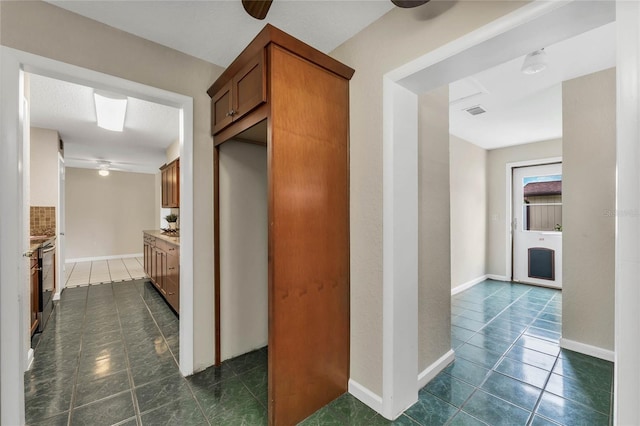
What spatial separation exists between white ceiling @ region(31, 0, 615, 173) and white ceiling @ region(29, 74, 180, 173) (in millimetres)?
12

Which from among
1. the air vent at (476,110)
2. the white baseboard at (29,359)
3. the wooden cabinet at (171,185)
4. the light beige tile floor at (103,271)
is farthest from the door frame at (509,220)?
the light beige tile floor at (103,271)

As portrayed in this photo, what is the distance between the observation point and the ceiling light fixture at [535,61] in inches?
78.7

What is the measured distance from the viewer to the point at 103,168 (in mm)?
6730

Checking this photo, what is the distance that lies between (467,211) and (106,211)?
897cm

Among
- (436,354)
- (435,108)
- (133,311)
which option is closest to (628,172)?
(435,108)

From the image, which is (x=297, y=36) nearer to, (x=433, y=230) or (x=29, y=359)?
(x=433, y=230)

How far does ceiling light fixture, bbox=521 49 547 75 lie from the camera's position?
200 cm

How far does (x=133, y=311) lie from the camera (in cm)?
332

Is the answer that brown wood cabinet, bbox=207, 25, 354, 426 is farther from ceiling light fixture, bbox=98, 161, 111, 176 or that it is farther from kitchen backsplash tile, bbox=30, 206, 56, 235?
ceiling light fixture, bbox=98, 161, 111, 176

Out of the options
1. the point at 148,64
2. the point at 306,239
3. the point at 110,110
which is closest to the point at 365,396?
the point at 306,239

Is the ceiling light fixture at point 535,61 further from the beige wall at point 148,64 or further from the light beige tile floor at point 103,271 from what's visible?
the light beige tile floor at point 103,271

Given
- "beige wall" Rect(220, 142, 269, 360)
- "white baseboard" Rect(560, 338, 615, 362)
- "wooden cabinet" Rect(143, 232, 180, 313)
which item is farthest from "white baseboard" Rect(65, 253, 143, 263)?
"white baseboard" Rect(560, 338, 615, 362)

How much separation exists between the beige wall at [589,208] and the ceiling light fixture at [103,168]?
27.9 ft

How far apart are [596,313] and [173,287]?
4.33 m
